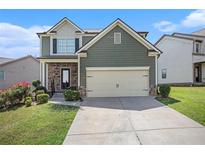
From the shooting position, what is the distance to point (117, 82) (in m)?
19.5

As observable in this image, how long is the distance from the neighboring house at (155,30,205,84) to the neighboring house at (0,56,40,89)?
16325 mm

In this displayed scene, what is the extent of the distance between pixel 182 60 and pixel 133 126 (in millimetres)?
23341

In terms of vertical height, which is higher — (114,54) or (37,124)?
(114,54)

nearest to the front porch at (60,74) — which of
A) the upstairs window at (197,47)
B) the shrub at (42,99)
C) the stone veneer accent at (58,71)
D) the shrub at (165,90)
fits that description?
the stone veneer accent at (58,71)

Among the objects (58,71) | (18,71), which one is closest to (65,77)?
(58,71)

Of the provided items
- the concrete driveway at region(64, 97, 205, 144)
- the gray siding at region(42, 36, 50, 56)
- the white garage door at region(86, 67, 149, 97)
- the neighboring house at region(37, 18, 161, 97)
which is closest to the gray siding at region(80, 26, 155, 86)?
the neighboring house at region(37, 18, 161, 97)

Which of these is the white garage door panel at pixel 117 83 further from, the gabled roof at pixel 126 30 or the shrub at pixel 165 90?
the gabled roof at pixel 126 30

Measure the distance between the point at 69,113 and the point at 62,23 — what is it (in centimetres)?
1177

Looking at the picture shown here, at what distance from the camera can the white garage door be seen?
19422mm

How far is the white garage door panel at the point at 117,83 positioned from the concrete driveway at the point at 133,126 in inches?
167

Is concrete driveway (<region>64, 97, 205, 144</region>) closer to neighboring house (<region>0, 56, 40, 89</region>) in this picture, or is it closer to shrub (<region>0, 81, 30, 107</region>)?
shrub (<region>0, 81, 30, 107</region>)

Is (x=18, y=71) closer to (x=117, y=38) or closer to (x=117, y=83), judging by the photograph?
(x=117, y=83)

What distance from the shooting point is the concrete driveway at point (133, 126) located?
923cm

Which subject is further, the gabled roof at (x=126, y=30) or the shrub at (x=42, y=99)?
the gabled roof at (x=126, y=30)
